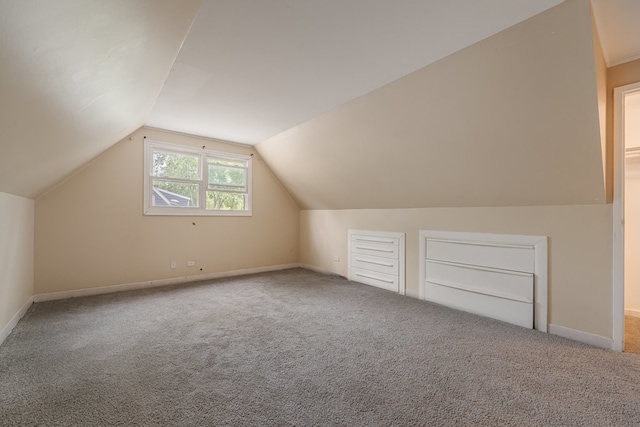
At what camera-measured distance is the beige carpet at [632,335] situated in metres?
2.12

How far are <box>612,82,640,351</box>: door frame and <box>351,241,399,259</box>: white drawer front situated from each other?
2.06 m

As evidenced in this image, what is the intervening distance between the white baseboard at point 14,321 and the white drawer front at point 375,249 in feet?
12.6

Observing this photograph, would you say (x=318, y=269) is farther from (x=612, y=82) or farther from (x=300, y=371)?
(x=612, y=82)

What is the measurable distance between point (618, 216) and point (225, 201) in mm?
4703

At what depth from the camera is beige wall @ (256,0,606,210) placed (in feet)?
5.59

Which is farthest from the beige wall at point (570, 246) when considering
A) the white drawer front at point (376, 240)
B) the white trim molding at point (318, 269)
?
the white trim molding at point (318, 269)

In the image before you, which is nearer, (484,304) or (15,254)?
(15,254)

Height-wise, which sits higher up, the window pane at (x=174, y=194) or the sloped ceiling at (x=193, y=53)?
the sloped ceiling at (x=193, y=53)

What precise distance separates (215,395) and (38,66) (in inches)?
73.7

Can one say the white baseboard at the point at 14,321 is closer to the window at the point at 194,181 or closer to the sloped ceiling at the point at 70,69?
the sloped ceiling at the point at 70,69

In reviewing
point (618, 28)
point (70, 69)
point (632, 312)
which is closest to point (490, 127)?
point (618, 28)

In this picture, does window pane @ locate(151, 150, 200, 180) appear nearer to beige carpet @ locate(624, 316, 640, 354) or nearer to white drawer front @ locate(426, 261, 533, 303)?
white drawer front @ locate(426, 261, 533, 303)

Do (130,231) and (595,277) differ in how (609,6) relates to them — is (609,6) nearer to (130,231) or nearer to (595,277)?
(595,277)

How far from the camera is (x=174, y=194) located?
415 centimetres
